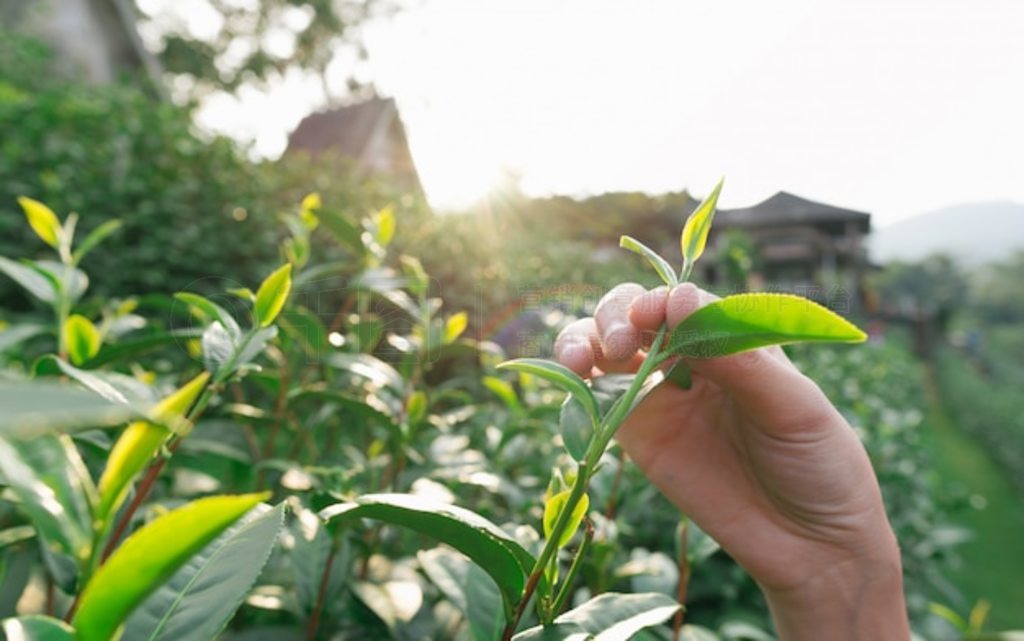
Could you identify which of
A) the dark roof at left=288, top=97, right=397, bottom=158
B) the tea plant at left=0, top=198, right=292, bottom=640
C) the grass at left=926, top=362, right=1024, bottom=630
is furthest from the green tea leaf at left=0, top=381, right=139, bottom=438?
the dark roof at left=288, top=97, right=397, bottom=158

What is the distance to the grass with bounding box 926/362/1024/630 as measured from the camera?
447cm

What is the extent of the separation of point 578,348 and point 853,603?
595mm

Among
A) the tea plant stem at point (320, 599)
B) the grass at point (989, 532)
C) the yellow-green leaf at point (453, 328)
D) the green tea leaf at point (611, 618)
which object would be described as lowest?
the grass at point (989, 532)

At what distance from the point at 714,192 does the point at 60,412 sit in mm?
503

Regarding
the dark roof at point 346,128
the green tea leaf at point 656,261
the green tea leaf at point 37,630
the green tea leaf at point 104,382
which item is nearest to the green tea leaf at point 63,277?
the green tea leaf at point 104,382

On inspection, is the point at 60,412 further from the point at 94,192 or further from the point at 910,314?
the point at 910,314

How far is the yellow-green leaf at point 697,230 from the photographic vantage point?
1.98 ft

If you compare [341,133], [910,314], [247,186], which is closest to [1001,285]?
[910,314]

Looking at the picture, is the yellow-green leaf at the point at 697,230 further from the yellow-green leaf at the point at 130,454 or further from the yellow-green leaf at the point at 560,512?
the yellow-green leaf at the point at 130,454

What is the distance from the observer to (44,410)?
0.73ft

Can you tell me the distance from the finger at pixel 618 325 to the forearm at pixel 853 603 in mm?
520

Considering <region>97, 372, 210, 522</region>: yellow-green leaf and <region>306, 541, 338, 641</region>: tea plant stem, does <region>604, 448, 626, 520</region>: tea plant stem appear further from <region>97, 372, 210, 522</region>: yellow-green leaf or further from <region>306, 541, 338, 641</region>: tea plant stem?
<region>97, 372, 210, 522</region>: yellow-green leaf

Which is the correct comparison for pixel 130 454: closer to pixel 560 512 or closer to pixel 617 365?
pixel 560 512

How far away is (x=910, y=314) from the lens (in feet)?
98.8
